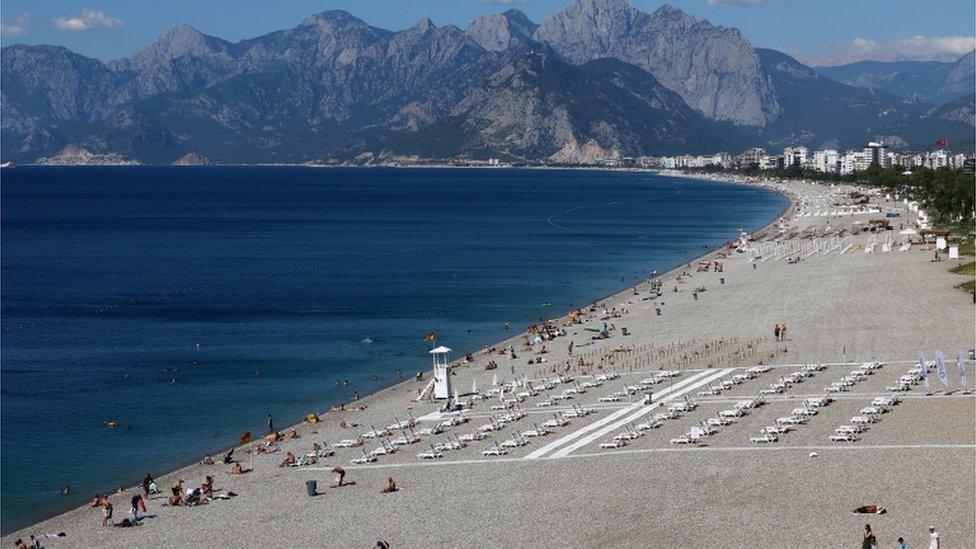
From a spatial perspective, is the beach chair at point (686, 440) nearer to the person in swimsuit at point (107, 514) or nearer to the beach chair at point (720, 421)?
the beach chair at point (720, 421)

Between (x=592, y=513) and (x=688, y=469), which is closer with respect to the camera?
(x=592, y=513)

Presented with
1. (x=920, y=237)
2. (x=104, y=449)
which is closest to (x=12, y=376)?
(x=104, y=449)

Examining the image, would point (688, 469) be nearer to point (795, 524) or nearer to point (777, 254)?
point (795, 524)

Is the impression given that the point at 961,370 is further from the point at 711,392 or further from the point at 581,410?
the point at 581,410

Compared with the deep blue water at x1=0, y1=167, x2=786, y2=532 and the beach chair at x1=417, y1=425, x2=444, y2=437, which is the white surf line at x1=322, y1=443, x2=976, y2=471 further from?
the deep blue water at x1=0, y1=167, x2=786, y2=532

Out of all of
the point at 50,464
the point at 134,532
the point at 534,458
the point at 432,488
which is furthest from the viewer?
the point at 50,464

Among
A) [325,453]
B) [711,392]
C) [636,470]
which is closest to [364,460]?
[325,453]
